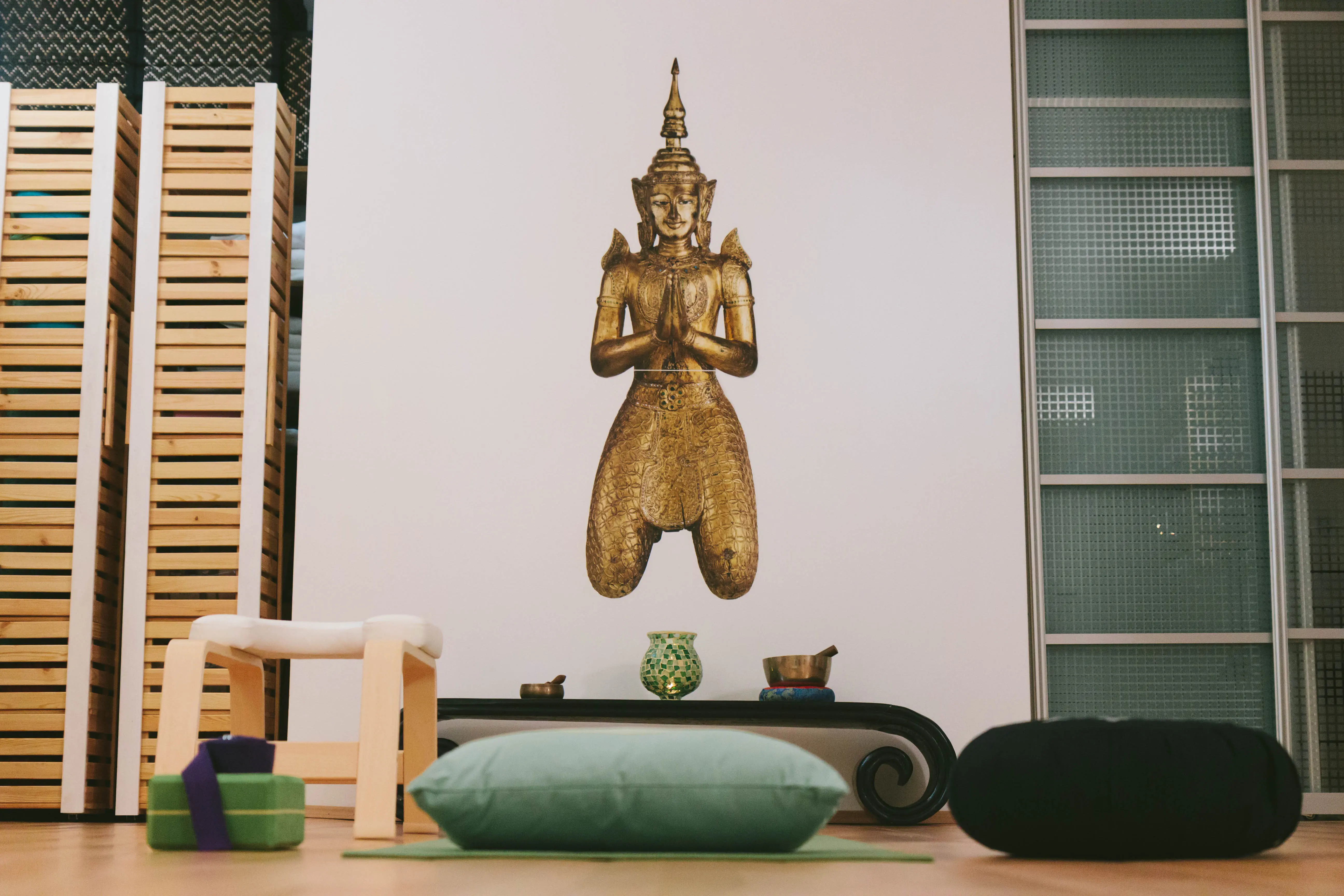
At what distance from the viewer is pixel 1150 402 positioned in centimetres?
441

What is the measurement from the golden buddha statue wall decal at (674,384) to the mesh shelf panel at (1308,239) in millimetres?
1840

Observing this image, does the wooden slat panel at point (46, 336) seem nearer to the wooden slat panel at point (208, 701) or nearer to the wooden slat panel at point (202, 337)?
the wooden slat panel at point (202, 337)

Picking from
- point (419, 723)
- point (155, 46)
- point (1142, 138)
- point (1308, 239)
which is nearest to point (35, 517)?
point (155, 46)

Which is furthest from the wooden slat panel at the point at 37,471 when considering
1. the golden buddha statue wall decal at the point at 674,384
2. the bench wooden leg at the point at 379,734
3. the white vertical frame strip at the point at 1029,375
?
the white vertical frame strip at the point at 1029,375

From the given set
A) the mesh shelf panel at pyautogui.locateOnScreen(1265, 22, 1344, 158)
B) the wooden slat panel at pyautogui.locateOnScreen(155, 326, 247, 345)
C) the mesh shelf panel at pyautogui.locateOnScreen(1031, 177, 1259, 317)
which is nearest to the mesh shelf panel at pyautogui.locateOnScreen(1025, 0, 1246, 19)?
the mesh shelf panel at pyautogui.locateOnScreen(1265, 22, 1344, 158)

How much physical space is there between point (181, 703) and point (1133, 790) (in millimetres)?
1693

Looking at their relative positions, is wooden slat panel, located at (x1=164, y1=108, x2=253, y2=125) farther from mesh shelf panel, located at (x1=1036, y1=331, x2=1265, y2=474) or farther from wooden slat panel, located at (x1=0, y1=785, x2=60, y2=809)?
mesh shelf panel, located at (x1=1036, y1=331, x2=1265, y2=474)

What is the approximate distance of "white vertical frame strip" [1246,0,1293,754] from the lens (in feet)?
13.8

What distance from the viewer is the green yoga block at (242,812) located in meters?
1.99

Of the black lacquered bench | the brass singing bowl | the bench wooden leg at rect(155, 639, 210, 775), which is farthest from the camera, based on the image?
the brass singing bowl

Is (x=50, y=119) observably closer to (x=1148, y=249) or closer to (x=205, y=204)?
(x=205, y=204)

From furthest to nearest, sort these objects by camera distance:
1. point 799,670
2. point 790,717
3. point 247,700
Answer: point 799,670
point 790,717
point 247,700

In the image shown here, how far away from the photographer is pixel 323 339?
444 centimetres

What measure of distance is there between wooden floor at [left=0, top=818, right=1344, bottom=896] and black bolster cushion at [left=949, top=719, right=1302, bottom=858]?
0.04m
